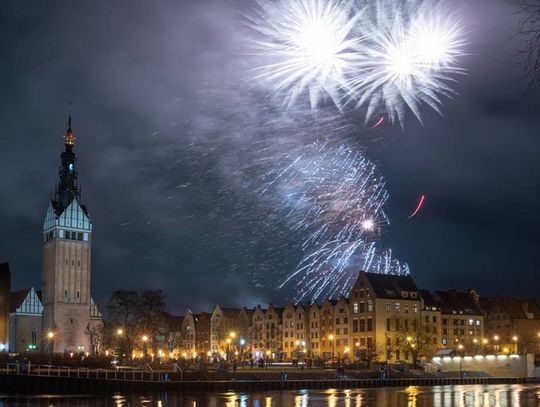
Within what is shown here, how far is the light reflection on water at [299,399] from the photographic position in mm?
57625

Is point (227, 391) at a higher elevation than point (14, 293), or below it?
below

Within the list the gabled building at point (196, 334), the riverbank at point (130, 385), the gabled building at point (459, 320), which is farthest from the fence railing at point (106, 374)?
the gabled building at point (196, 334)

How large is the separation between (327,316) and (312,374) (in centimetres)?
4633

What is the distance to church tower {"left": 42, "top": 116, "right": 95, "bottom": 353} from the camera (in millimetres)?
133750

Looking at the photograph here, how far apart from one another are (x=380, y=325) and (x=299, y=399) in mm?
55487

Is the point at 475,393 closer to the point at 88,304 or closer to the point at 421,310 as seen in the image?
the point at 421,310

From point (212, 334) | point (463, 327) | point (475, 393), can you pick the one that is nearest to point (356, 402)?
point (475, 393)

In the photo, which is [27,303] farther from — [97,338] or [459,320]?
[459,320]

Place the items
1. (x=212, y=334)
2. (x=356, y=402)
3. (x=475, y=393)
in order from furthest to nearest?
1. (x=212, y=334)
2. (x=475, y=393)
3. (x=356, y=402)

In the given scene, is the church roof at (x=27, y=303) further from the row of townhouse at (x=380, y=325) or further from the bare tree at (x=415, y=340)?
the bare tree at (x=415, y=340)

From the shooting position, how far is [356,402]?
59625 mm

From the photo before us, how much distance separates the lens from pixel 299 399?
2483 inches

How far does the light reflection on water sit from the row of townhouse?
33944 millimetres

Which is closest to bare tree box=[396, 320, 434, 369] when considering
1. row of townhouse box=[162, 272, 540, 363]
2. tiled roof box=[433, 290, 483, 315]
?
row of townhouse box=[162, 272, 540, 363]
